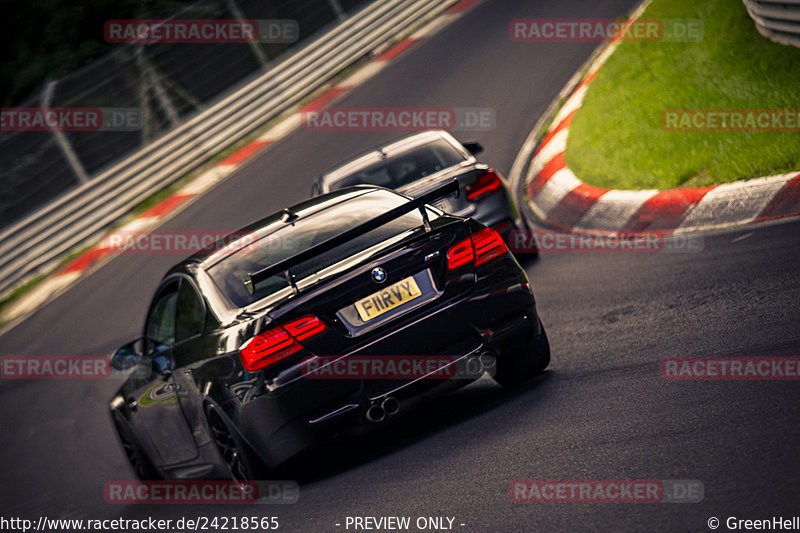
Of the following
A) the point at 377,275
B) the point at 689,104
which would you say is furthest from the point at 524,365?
the point at 689,104

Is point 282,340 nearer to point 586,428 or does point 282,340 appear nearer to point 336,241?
point 336,241

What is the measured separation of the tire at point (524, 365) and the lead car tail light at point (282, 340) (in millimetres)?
1382

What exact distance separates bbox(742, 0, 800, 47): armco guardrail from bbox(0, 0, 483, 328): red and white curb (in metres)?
9.63

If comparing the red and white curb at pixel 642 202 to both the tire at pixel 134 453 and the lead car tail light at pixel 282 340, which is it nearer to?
the lead car tail light at pixel 282 340

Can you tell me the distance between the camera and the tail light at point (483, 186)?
876 centimetres

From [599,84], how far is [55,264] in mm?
9345

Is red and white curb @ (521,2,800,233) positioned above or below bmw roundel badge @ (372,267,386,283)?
below

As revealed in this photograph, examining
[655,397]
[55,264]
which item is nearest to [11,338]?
[55,264]

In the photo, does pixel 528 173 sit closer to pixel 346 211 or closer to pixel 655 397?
pixel 346 211

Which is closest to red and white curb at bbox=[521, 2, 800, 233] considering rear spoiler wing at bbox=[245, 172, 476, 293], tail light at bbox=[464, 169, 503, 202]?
tail light at bbox=[464, 169, 503, 202]

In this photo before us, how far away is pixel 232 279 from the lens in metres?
5.82

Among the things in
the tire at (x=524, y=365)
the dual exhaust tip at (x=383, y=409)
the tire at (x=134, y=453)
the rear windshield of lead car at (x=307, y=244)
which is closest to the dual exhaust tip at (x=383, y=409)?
the dual exhaust tip at (x=383, y=409)

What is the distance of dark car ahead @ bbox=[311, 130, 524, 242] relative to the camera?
28.7ft

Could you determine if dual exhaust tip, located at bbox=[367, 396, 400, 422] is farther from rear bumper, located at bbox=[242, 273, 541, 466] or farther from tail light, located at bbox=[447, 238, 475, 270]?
tail light, located at bbox=[447, 238, 475, 270]
